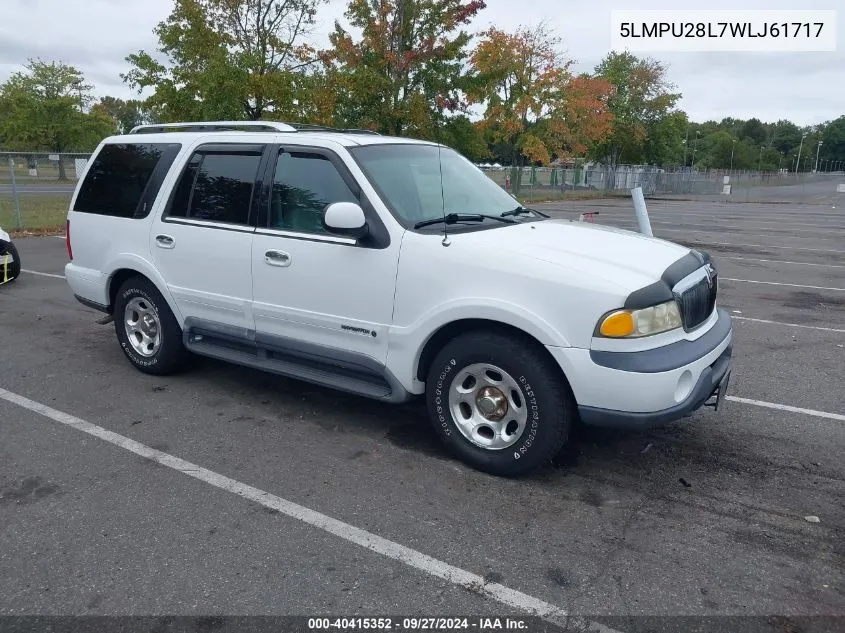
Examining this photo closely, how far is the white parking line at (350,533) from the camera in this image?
285 cm

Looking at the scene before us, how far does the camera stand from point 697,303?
156 inches

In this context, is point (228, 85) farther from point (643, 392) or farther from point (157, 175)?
point (643, 392)

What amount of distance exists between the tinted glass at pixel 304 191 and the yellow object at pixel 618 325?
68.2 inches

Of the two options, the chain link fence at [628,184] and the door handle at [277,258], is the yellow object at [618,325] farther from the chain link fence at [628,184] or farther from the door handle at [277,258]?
the chain link fence at [628,184]

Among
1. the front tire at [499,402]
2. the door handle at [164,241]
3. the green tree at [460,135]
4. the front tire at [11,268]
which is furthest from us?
the green tree at [460,135]

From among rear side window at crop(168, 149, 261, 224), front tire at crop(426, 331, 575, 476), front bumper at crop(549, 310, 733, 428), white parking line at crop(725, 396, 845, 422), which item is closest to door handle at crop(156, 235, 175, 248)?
rear side window at crop(168, 149, 261, 224)

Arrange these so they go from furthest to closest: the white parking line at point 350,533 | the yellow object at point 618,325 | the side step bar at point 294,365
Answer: the side step bar at point 294,365
the yellow object at point 618,325
the white parking line at point 350,533

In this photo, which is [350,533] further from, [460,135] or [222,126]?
[460,135]

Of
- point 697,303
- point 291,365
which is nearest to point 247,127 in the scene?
point 291,365

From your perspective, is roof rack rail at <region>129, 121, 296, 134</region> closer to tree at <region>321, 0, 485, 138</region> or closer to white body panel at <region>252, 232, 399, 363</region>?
white body panel at <region>252, 232, 399, 363</region>

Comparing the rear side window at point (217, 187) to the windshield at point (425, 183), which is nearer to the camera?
the windshield at point (425, 183)

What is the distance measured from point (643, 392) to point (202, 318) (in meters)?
3.19

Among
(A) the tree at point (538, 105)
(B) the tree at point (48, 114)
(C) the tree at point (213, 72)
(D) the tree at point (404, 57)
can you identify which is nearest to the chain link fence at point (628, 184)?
(A) the tree at point (538, 105)

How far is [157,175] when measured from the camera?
17.6ft
